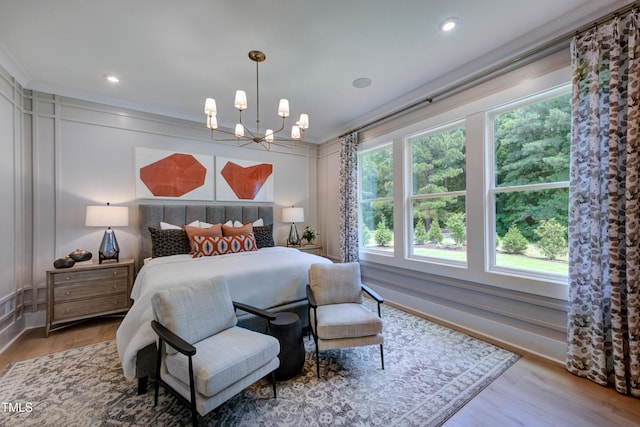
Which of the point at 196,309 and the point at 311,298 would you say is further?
the point at 311,298

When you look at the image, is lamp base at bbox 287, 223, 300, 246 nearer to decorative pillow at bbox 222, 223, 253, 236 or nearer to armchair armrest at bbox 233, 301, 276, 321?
decorative pillow at bbox 222, 223, 253, 236

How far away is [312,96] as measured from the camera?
353cm

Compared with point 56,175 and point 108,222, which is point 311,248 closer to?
point 108,222

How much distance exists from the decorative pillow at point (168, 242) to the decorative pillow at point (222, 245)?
10.4 inches

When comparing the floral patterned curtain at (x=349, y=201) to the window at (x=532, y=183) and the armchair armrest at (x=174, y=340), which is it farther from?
the armchair armrest at (x=174, y=340)

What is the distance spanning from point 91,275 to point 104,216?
28.5 inches

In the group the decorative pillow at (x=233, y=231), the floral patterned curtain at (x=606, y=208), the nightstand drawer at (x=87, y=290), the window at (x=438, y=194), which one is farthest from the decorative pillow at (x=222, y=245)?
the floral patterned curtain at (x=606, y=208)

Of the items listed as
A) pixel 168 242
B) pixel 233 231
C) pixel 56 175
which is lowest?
pixel 168 242

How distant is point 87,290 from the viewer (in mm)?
3076

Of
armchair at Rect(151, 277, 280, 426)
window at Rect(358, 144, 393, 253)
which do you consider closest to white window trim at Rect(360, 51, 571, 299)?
window at Rect(358, 144, 393, 253)

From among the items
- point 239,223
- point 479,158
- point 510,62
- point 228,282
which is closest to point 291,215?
point 239,223

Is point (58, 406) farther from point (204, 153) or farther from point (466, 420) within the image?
point (204, 153)

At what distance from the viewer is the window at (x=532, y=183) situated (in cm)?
242

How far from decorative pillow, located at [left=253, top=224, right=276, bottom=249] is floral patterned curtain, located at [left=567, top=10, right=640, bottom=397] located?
11.8 feet
